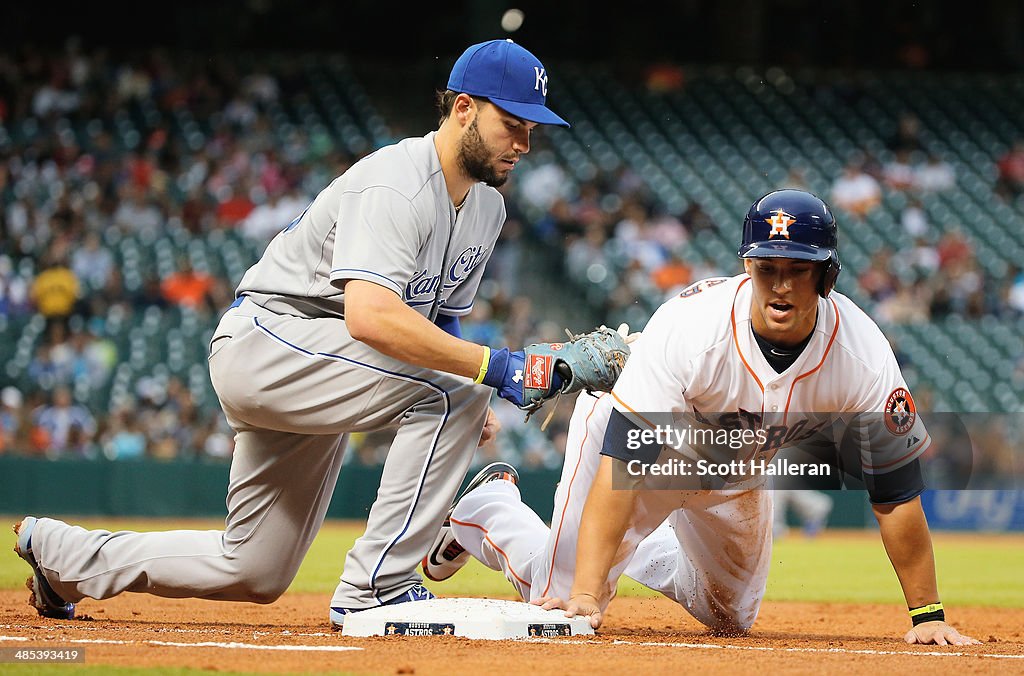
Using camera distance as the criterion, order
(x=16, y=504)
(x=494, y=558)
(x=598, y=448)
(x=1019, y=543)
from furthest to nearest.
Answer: (x=1019, y=543) → (x=16, y=504) → (x=494, y=558) → (x=598, y=448)

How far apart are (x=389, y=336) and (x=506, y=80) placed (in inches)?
35.8

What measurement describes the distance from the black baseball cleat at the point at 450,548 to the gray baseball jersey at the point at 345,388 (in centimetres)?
84

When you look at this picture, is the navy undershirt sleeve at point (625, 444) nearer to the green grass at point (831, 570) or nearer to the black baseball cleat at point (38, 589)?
the black baseball cleat at point (38, 589)

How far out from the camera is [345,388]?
395cm

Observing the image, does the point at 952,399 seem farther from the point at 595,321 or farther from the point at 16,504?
the point at 16,504

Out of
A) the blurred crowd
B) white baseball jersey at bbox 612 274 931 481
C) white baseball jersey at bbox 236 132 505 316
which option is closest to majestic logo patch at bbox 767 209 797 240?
white baseball jersey at bbox 612 274 931 481

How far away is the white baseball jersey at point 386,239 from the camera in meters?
3.82

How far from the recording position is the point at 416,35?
62.8 ft

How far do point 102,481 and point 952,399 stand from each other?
8271mm

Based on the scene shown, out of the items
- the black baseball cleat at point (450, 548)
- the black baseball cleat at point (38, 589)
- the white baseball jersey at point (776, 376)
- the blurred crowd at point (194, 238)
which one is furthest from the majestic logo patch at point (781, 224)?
the blurred crowd at point (194, 238)

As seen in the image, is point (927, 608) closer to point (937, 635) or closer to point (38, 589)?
point (937, 635)

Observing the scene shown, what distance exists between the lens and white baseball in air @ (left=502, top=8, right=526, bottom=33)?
1767 cm

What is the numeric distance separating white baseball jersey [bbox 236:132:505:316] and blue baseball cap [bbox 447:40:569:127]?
255 millimetres

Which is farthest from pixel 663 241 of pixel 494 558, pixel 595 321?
pixel 494 558
